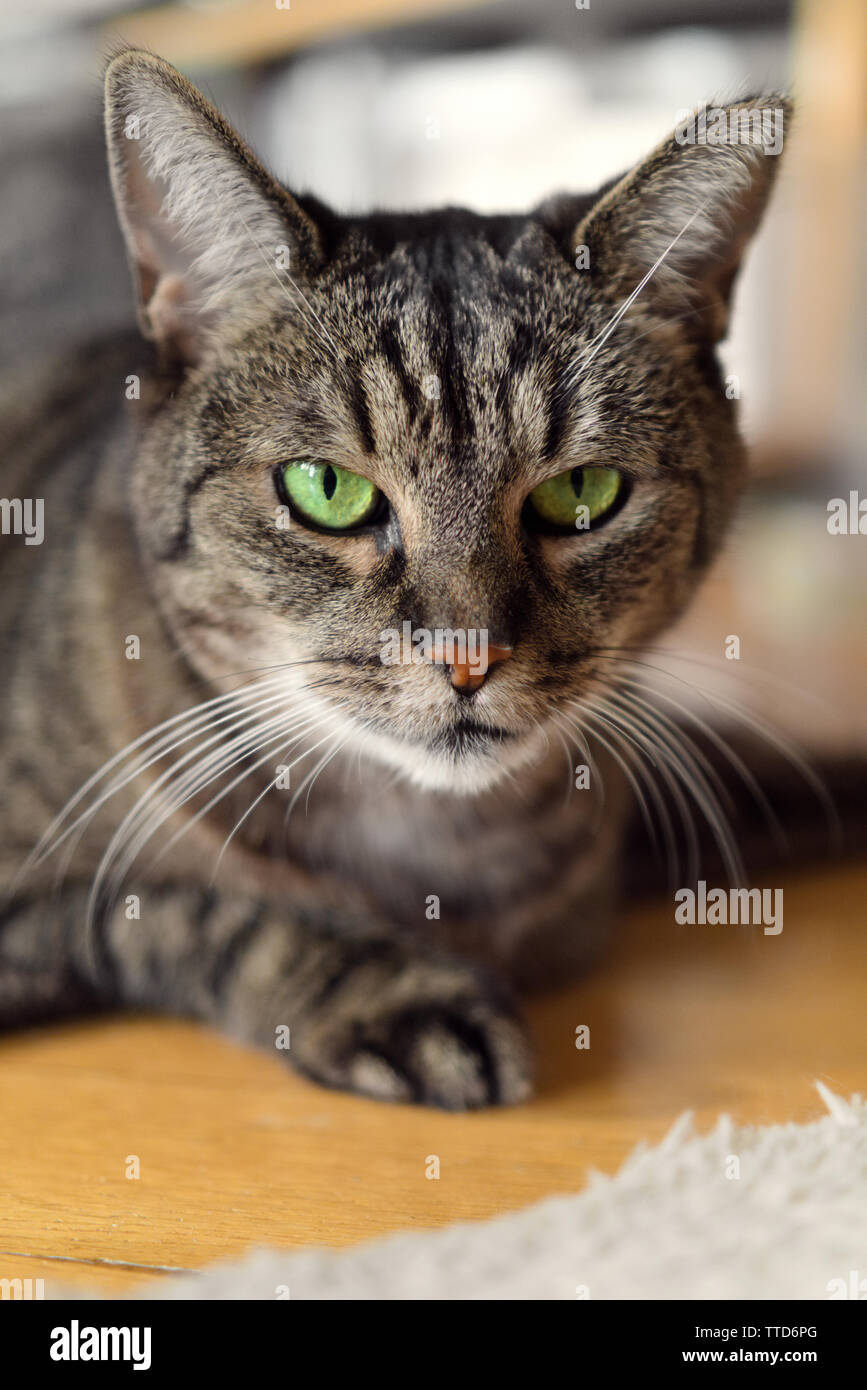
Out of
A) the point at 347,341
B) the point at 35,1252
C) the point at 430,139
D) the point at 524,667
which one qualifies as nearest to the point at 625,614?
the point at 524,667

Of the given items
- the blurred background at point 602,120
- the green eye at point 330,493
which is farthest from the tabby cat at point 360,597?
the blurred background at point 602,120

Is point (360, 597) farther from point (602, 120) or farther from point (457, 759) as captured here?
point (602, 120)

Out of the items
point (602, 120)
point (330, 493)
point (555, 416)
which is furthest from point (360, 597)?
point (602, 120)

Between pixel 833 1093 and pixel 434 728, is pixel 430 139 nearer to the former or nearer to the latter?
pixel 434 728

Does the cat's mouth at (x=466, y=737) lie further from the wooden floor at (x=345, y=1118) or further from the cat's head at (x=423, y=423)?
the wooden floor at (x=345, y=1118)

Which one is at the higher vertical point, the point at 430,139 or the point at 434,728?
the point at 430,139

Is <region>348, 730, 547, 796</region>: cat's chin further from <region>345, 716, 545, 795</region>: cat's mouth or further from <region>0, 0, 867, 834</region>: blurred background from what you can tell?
<region>0, 0, 867, 834</region>: blurred background
